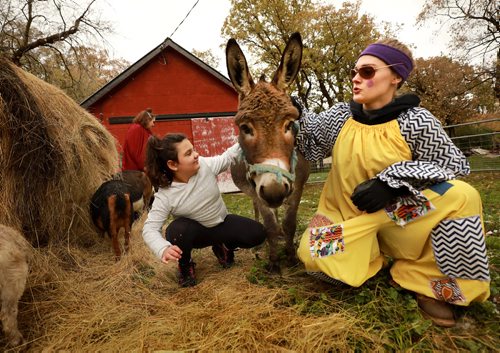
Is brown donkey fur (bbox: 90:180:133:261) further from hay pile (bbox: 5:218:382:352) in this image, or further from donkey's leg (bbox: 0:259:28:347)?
donkey's leg (bbox: 0:259:28:347)

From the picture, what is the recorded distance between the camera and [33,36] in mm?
15055

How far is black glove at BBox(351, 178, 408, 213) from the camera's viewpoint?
194cm

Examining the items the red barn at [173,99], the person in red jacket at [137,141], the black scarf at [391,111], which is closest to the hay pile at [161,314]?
the black scarf at [391,111]

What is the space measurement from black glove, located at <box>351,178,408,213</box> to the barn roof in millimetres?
11764

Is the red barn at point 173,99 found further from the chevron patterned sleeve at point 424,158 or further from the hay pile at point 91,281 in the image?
the chevron patterned sleeve at point 424,158

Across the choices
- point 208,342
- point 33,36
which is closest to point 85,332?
point 208,342

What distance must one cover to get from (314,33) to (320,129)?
899 inches

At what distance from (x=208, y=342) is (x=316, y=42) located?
79.3 feet

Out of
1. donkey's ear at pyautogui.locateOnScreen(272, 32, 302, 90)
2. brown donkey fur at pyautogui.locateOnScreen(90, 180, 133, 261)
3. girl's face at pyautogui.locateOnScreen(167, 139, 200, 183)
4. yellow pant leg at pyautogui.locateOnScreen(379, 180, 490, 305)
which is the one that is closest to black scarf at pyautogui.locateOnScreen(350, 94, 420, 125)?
yellow pant leg at pyautogui.locateOnScreen(379, 180, 490, 305)

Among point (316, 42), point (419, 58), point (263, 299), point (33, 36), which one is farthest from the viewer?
point (419, 58)

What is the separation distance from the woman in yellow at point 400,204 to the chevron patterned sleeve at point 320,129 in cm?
6

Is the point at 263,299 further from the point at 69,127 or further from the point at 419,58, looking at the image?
the point at 419,58

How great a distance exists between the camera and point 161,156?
110 inches

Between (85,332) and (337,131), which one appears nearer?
(85,332)
